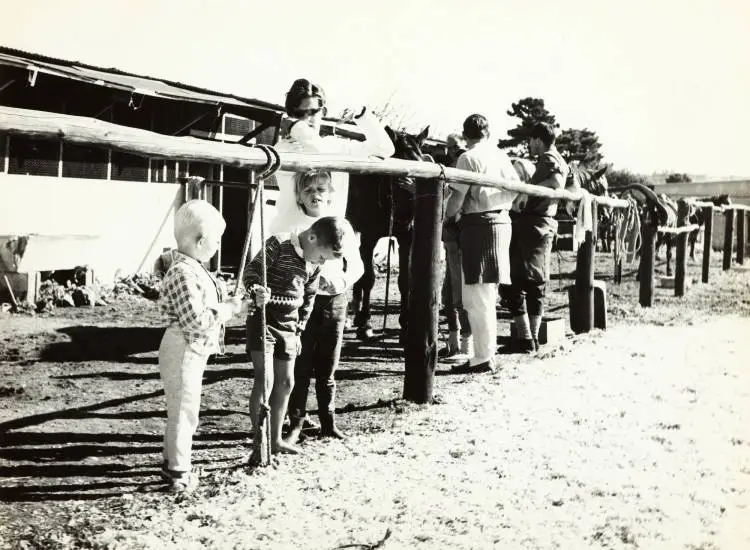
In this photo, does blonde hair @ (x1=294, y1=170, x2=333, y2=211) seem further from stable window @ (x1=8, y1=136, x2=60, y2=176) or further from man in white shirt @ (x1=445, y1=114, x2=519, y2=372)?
stable window @ (x1=8, y1=136, x2=60, y2=176)

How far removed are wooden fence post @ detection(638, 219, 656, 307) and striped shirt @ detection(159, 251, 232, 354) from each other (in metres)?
8.04

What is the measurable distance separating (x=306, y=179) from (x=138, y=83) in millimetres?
7304

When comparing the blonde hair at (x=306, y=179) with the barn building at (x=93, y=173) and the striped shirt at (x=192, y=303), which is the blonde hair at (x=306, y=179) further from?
the barn building at (x=93, y=173)

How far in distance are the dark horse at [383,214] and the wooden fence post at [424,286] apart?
4.40 ft

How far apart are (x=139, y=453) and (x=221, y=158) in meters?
1.65

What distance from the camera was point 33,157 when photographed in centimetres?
933

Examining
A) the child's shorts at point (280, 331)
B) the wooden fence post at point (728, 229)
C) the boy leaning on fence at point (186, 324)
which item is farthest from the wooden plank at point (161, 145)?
the wooden fence post at point (728, 229)

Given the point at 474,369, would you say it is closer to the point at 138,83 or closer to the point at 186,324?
the point at 186,324

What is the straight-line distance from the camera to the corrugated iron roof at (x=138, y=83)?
27.7 feet

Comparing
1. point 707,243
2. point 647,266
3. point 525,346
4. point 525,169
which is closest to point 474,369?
point 525,346

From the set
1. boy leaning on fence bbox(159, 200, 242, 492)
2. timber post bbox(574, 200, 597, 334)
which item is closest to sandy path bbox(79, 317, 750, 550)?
boy leaning on fence bbox(159, 200, 242, 492)

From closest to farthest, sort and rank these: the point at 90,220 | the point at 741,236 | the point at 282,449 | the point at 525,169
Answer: the point at 282,449 < the point at 525,169 < the point at 90,220 < the point at 741,236

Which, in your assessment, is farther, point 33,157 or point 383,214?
point 33,157

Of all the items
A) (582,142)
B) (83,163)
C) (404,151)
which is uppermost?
(582,142)
